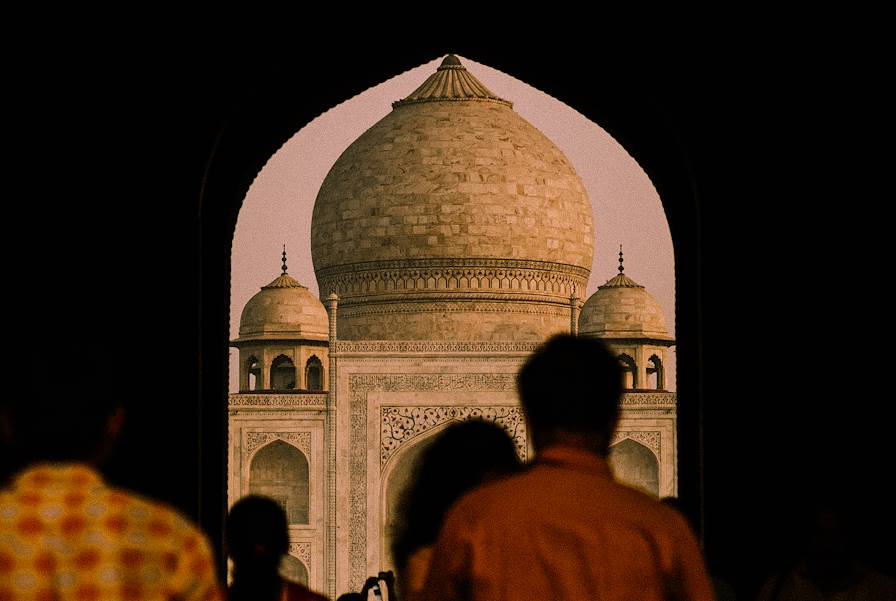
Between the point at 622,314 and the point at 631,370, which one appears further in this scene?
the point at 631,370

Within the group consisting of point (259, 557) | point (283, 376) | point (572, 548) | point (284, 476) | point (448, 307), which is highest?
point (448, 307)

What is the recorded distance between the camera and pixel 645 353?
74.2 feet

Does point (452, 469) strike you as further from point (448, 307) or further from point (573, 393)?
point (448, 307)

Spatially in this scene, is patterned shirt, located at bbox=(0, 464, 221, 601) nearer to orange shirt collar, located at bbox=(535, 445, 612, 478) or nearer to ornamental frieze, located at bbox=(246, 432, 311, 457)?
orange shirt collar, located at bbox=(535, 445, 612, 478)

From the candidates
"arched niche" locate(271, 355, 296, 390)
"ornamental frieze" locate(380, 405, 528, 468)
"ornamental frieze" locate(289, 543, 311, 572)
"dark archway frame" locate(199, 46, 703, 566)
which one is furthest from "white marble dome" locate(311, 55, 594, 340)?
"dark archway frame" locate(199, 46, 703, 566)

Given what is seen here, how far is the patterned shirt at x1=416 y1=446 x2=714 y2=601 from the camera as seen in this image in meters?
1.70

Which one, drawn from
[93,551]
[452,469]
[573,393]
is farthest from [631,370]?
[93,551]

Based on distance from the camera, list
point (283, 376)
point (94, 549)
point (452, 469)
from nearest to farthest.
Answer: point (94, 549)
point (452, 469)
point (283, 376)

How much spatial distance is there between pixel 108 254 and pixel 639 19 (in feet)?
5.98

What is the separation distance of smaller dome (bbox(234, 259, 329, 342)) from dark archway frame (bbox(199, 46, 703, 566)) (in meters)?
15.9

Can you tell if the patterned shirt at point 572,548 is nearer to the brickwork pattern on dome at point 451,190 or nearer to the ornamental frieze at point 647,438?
the ornamental frieze at point 647,438

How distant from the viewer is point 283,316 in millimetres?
22266

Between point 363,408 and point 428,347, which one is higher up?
point 428,347

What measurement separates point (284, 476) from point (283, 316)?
131 inches
